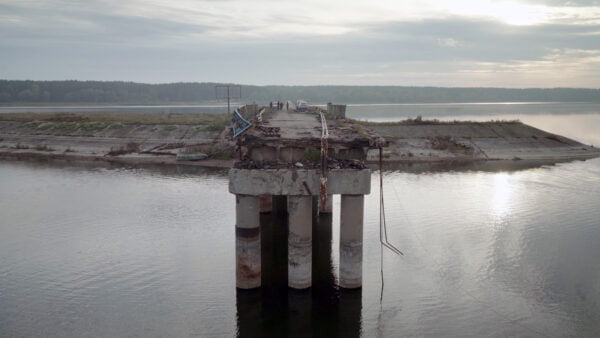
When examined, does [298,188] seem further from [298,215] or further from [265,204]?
[265,204]

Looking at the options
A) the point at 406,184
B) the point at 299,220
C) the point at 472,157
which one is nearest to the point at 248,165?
the point at 299,220

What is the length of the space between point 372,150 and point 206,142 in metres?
18.0

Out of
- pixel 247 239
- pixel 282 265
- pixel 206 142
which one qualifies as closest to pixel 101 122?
pixel 206 142

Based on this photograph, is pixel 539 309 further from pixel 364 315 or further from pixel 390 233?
pixel 390 233

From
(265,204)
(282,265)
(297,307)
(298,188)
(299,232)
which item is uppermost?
(298,188)

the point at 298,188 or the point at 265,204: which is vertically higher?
the point at 298,188

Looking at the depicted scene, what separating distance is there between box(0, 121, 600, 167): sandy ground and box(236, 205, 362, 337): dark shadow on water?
2953 cm

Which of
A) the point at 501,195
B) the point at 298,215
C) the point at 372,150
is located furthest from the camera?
the point at 372,150

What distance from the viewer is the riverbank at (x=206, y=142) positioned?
172 ft

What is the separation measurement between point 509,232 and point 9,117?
71.7 m

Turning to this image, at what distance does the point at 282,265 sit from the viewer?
20688 millimetres

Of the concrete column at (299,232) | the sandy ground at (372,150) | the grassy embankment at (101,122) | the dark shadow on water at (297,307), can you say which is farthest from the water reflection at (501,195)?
the grassy embankment at (101,122)

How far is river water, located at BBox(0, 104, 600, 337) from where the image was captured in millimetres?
16250

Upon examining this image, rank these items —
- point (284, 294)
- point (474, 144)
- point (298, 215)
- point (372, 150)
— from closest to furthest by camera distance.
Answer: point (298, 215) → point (284, 294) → point (372, 150) → point (474, 144)
